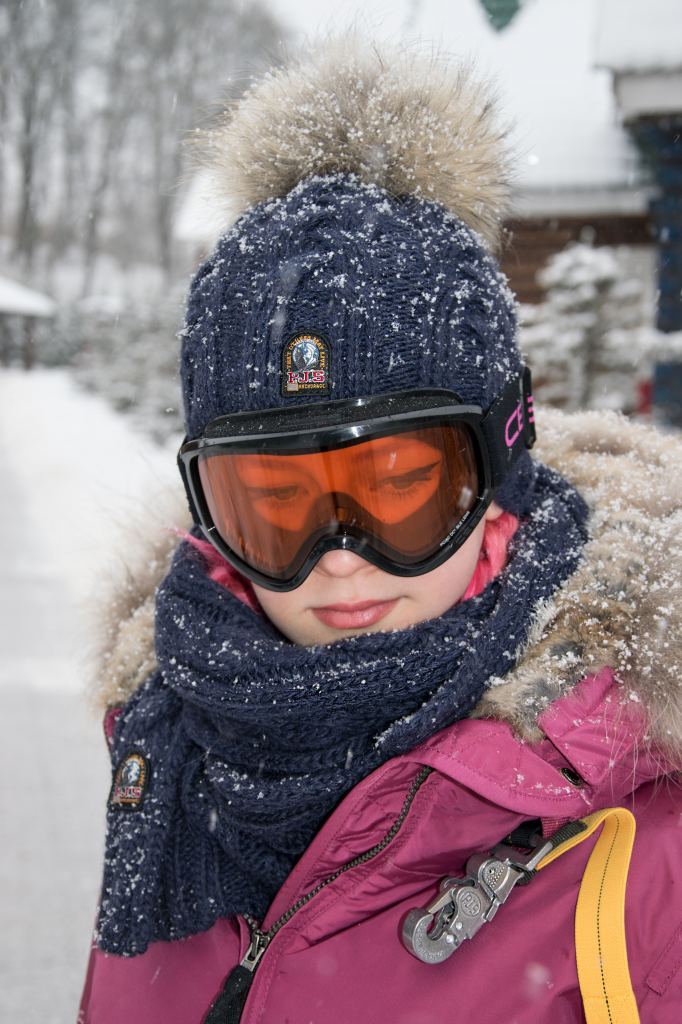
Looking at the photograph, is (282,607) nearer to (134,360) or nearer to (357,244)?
(357,244)

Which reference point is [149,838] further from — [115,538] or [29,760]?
[29,760]

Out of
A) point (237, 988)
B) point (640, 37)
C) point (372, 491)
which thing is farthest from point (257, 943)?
point (640, 37)

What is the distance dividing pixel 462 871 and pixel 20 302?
69.7 feet

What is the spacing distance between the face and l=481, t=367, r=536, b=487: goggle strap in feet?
0.48

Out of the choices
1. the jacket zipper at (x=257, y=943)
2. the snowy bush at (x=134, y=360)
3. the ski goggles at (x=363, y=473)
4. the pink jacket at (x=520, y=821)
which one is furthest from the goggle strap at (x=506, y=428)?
the snowy bush at (x=134, y=360)

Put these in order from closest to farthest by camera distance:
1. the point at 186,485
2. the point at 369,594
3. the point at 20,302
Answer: the point at 369,594 → the point at 186,485 → the point at 20,302

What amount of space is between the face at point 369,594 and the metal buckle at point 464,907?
0.43 meters

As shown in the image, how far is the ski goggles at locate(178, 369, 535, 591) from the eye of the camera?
141 cm

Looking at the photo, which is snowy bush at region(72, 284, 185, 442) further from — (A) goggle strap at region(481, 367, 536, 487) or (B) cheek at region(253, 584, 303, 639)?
(A) goggle strap at region(481, 367, 536, 487)

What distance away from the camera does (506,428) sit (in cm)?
155

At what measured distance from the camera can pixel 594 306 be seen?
950 cm

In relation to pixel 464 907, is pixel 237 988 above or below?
below

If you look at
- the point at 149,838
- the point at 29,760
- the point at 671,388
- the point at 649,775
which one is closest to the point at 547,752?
the point at 649,775

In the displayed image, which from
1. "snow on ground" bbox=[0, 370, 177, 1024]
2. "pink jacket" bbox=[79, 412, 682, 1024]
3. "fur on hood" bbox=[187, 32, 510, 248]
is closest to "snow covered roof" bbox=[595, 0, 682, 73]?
"snow on ground" bbox=[0, 370, 177, 1024]
